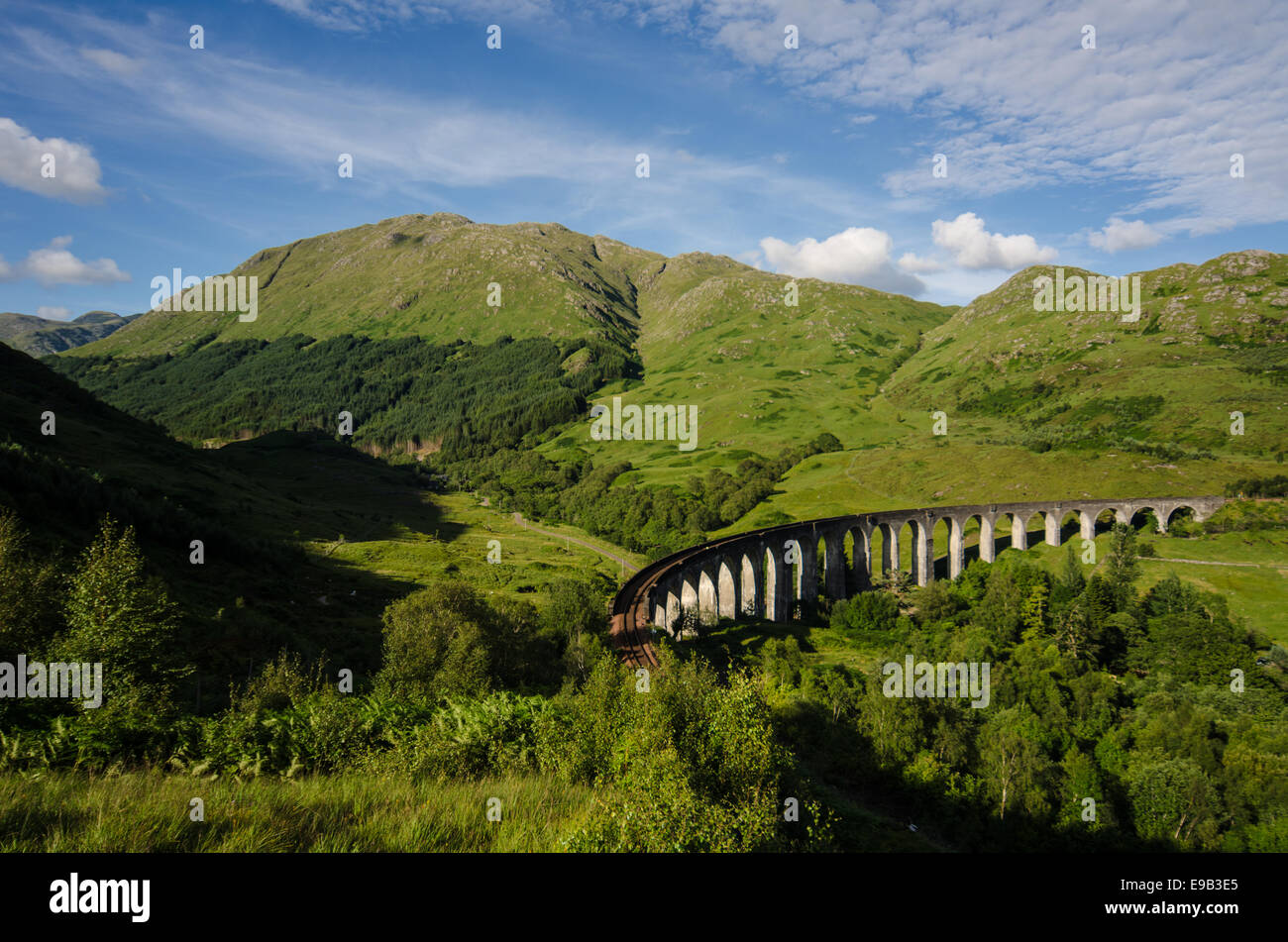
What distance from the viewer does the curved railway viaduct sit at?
271 feet

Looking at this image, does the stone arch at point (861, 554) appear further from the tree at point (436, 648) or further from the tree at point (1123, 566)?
the tree at point (436, 648)

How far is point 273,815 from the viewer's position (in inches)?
406

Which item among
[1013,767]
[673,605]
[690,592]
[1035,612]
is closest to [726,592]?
[690,592]

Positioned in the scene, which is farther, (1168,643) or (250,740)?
(1168,643)

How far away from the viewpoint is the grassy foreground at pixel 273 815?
8422mm

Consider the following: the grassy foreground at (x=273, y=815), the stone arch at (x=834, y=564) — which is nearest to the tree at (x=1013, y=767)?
the grassy foreground at (x=273, y=815)

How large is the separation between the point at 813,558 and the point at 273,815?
115431mm

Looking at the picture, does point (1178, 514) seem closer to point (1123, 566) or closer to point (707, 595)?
point (1123, 566)

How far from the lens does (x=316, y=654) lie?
172 feet

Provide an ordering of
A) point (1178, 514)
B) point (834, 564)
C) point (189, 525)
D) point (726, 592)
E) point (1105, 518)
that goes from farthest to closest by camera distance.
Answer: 1. point (1105, 518)
2. point (1178, 514)
3. point (834, 564)
4. point (726, 592)
5. point (189, 525)

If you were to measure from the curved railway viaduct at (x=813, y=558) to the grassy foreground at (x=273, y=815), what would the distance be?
48317mm
